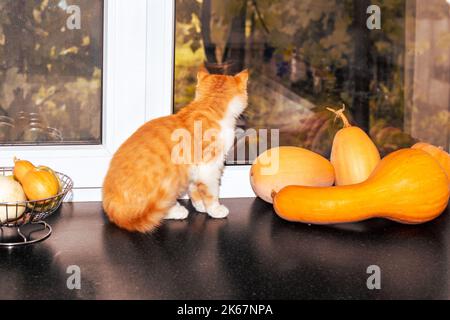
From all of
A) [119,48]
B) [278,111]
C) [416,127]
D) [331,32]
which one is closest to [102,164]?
[119,48]

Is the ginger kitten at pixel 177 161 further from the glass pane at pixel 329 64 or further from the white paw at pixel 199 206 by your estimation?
the glass pane at pixel 329 64


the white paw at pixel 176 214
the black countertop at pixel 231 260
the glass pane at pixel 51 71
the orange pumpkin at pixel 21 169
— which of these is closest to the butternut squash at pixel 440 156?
the black countertop at pixel 231 260

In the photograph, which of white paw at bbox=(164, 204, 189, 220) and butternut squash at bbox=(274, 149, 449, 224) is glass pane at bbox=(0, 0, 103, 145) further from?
butternut squash at bbox=(274, 149, 449, 224)

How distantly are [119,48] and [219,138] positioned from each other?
31cm

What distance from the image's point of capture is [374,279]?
3.55ft

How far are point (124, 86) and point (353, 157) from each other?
525 mm

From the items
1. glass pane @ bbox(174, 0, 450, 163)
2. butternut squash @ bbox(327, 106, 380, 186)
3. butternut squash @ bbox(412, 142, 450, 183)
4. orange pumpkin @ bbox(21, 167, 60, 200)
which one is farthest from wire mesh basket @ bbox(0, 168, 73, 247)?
butternut squash @ bbox(412, 142, 450, 183)

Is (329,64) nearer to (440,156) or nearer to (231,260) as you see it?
(440,156)

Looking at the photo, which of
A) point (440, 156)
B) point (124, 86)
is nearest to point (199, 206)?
point (124, 86)

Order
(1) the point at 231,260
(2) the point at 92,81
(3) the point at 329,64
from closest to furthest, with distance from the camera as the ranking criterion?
1. (1) the point at 231,260
2. (2) the point at 92,81
3. (3) the point at 329,64

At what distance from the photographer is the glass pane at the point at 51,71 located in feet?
4.87

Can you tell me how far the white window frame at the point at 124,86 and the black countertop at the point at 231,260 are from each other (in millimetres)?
114

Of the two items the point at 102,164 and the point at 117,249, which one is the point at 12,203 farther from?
the point at 102,164

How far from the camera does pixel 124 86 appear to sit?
4.96 ft
